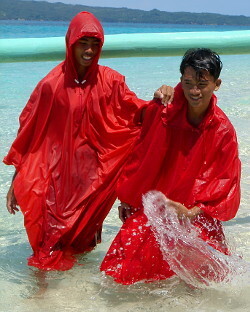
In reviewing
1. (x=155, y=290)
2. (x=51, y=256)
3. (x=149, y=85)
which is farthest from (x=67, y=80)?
(x=149, y=85)

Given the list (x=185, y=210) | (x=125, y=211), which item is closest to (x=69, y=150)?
(x=125, y=211)

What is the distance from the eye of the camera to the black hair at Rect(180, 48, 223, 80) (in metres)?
3.08

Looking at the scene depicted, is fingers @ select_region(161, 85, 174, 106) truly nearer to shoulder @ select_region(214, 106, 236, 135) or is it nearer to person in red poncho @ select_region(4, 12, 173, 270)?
shoulder @ select_region(214, 106, 236, 135)

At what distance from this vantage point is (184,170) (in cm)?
325

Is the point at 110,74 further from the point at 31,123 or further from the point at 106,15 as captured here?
the point at 106,15

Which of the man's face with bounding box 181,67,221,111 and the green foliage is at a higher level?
the man's face with bounding box 181,67,221,111

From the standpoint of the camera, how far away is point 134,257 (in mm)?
3320

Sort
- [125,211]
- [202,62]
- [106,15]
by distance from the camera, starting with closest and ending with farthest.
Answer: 1. [202,62]
2. [125,211]
3. [106,15]

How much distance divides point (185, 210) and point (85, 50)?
0.99 metres

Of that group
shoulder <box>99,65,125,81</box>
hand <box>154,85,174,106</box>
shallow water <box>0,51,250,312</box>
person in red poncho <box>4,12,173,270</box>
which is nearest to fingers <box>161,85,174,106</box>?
hand <box>154,85,174,106</box>

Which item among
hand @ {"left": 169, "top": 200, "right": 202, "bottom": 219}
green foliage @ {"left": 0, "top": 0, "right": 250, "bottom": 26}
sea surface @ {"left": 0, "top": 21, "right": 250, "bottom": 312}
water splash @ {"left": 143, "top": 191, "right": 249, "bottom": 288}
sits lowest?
green foliage @ {"left": 0, "top": 0, "right": 250, "bottom": 26}

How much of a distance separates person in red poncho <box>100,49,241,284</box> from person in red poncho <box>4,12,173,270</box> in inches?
11.4

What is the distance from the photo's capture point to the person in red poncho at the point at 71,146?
11.8 ft

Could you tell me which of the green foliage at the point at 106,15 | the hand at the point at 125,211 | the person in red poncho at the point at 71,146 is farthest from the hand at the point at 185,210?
the green foliage at the point at 106,15
